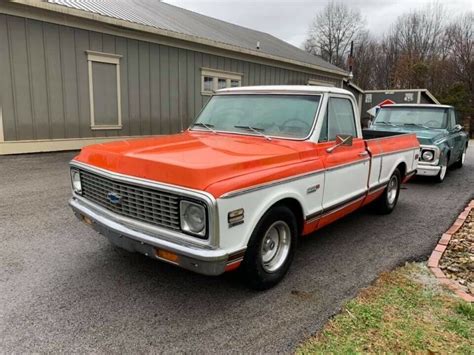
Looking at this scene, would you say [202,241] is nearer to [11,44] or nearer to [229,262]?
[229,262]

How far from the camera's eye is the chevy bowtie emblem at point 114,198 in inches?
127

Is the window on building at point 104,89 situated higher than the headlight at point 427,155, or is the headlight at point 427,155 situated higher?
the window on building at point 104,89

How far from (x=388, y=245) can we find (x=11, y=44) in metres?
9.23

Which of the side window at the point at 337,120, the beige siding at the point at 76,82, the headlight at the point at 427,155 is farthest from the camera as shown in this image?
the beige siding at the point at 76,82

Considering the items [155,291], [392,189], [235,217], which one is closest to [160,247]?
[235,217]

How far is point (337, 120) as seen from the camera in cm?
446

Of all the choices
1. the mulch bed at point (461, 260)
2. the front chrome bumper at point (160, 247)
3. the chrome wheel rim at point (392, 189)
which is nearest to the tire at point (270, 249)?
the front chrome bumper at point (160, 247)

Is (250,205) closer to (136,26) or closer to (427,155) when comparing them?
(427,155)

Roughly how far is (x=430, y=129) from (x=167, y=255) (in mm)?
8100

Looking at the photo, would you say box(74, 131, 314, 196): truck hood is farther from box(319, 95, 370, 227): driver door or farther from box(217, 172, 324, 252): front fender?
box(319, 95, 370, 227): driver door

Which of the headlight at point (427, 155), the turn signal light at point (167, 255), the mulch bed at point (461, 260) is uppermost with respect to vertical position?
the headlight at point (427, 155)

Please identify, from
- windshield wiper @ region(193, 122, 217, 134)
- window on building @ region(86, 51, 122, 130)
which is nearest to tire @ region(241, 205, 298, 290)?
windshield wiper @ region(193, 122, 217, 134)

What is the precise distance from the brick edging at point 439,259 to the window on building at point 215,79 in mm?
9872

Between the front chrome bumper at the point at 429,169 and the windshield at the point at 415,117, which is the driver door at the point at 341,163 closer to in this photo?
the front chrome bumper at the point at 429,169
